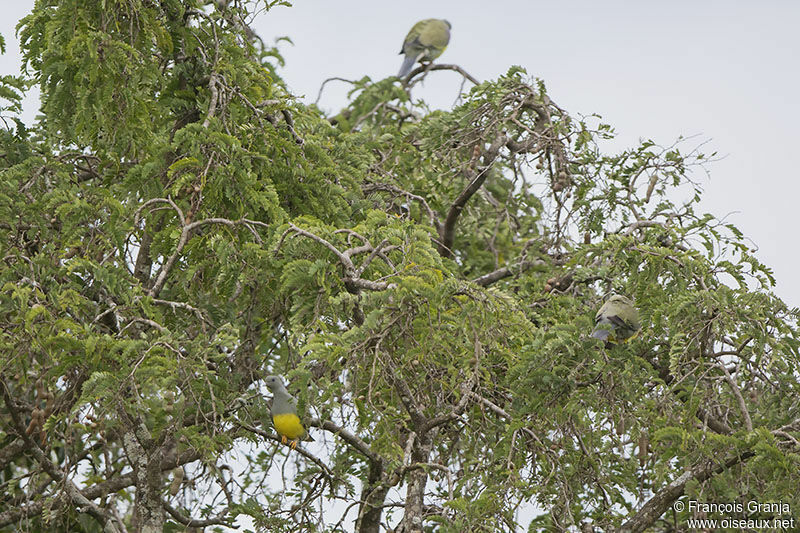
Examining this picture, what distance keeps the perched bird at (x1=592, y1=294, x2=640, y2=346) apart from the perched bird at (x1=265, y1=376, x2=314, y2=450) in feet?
4.01

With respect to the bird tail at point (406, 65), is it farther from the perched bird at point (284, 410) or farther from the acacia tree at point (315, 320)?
the perched bird at point (284, 410)

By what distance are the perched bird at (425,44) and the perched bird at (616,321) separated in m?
4.08

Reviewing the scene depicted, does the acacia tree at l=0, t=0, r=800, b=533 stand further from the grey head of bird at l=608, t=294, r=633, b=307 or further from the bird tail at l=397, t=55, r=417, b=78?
the bird tail at l=397, t=55, r=417, b=78

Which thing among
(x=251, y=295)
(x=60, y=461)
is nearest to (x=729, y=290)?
(x=251, y=295)

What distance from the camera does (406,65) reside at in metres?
7.89

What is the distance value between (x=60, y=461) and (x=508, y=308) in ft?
13.6

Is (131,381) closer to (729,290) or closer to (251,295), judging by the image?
(251,295)

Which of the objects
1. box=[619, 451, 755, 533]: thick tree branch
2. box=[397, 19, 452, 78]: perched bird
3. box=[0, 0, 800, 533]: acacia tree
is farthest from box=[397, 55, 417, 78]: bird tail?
box=[619, 451, 755, 533]: thick tree branch

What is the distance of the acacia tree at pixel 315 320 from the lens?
361 cm

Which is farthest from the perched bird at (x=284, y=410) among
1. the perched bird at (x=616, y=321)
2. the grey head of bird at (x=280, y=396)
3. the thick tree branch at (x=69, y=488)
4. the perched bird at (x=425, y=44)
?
the perched bird at (x=425, y=44)

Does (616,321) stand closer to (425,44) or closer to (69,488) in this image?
(69,488)

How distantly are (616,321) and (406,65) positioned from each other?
4.26 meters

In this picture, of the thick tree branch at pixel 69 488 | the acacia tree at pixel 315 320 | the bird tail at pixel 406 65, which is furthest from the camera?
the bird tail at pixel 406 65

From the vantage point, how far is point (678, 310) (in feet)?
12.6
